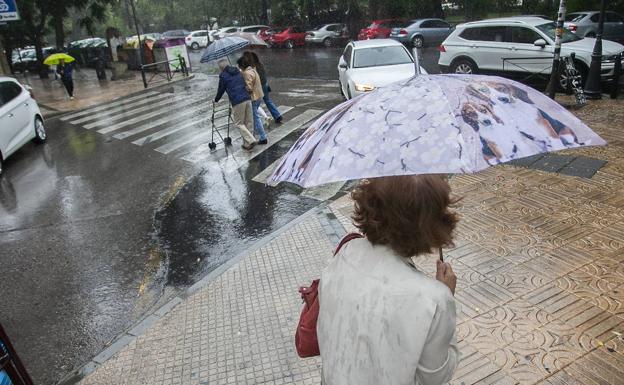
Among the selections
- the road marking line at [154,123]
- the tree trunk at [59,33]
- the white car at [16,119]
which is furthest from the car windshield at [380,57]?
the tree trunk at [59,33]

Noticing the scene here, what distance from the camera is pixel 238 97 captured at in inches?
370

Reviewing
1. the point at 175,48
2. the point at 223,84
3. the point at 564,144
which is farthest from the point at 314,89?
the point at 564,144

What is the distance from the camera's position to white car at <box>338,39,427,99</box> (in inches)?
431

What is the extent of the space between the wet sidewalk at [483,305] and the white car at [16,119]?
7.61m

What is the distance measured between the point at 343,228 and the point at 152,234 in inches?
105

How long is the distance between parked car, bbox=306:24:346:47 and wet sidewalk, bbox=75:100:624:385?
93.6ft

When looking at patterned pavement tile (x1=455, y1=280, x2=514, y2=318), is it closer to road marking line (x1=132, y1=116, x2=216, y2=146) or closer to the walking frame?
the walking frame

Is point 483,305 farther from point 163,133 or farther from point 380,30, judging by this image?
point 380,30

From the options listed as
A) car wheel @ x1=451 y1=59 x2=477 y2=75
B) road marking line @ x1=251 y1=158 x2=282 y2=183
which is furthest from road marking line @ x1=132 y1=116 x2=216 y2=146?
car wheel @ x1=451 y1=59 x2=477 y2=75

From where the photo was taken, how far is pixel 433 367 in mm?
1624

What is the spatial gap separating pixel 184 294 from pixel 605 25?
67.2 ft

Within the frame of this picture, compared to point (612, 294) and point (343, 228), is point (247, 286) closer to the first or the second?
point (343, 228)

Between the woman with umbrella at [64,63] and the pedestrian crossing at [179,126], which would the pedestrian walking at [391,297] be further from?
the woman with umbrella at [64,63]

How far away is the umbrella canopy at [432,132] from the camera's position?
6.18ft
